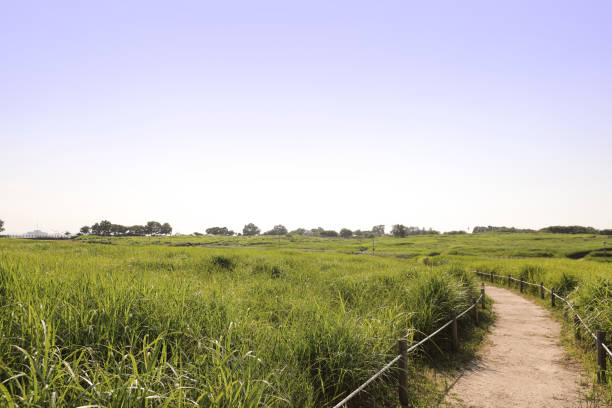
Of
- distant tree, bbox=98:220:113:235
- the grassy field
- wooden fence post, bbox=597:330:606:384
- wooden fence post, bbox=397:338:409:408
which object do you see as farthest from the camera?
distant tree, bbox=98:220:113:235

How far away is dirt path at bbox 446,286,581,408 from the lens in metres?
6.51

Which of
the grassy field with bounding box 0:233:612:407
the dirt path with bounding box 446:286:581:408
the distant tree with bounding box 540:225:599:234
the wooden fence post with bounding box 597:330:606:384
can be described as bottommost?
the dirt path with bounding box 446:286:581:408

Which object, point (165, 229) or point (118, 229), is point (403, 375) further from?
point (165, 229)

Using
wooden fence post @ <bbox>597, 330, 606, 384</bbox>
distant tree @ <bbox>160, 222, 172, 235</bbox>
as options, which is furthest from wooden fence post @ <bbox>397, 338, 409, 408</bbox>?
distant tree @ <bbox>160, 222, 172, 235</bbox>

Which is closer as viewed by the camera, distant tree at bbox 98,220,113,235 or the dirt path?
the dirt path

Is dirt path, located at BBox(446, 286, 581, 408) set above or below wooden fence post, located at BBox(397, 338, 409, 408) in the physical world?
below

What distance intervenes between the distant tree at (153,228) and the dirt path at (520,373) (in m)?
173

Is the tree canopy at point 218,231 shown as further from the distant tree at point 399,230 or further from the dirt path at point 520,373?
the dirt path at point 520,373

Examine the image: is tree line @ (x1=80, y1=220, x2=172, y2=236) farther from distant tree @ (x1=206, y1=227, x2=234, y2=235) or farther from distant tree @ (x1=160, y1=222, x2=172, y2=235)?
distant tree @ (x1=206, y1=227, x2=234, y2=235)

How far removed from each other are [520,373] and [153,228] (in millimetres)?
180570

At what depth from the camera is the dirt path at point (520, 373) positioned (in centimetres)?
651

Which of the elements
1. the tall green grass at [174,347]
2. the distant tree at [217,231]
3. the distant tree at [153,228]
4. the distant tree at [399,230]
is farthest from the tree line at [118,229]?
the tall green grass at [174,347]

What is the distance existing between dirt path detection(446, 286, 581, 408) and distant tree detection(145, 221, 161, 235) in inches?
6810

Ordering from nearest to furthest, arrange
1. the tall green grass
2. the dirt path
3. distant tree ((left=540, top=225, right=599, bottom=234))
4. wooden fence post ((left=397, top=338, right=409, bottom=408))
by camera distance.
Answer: the tall green grass
wooden fence post ((left=397, top=338, right=409, bottom=408))
the dirt path
distant tree ((left=540, top=225, right=599, bottom=234))
